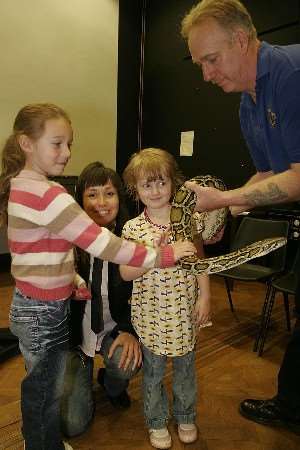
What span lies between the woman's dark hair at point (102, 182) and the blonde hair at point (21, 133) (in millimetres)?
597

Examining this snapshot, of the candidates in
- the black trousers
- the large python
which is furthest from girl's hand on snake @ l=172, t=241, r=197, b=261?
the black trousers

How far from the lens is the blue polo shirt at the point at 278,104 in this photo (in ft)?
5.98

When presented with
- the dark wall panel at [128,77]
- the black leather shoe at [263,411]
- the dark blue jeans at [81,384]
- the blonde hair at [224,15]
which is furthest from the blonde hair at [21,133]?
the dark wall panel at [128,77]

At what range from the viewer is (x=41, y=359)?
64.5 inches

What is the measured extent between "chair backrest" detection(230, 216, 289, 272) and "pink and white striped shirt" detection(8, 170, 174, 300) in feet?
7.66

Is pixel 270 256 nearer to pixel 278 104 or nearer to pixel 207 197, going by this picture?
pixel 207 197

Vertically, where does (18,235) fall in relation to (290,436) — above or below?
above

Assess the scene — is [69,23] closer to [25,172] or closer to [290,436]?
[25,172]

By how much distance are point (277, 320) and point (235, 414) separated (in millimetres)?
1855

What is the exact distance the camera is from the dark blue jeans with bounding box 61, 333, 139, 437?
2119mm

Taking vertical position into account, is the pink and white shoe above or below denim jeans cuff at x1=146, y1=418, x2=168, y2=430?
below

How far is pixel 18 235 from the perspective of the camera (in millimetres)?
1590

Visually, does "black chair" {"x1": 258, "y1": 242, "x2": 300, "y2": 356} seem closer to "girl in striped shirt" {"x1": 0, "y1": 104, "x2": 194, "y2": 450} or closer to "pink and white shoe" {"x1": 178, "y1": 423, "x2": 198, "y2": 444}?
"pink and white shoe" {"x1": 178, "y1": 423, "x2": 198, "y2": 444}

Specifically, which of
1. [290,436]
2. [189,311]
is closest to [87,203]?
[189,311]
